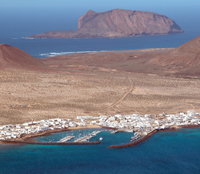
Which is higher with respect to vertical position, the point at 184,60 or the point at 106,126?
the point at 184,60

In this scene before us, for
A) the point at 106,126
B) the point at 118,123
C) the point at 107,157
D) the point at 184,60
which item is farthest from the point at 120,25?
the point at 107,157

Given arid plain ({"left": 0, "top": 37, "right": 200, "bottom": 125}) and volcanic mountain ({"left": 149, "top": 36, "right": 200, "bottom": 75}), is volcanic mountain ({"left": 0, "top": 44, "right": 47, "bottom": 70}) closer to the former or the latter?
arid plain ({"left": 0, "top": 37, "right": 200, "bottom": 125})

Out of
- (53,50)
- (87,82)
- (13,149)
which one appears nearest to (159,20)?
(53,50)

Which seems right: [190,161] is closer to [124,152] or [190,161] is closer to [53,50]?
[124,152]

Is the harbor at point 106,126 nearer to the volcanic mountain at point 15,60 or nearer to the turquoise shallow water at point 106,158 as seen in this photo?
the turquoise shallow water at point 106,158

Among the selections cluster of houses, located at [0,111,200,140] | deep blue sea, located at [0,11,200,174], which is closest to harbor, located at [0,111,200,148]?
cluster of houses, located at [0,111,200,140]

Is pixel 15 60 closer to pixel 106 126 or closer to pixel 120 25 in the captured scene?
pixel 106 126
